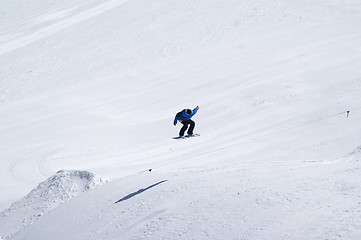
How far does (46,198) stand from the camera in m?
9.33

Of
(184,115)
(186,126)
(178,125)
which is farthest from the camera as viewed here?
(178,125)

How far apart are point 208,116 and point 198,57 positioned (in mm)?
7290

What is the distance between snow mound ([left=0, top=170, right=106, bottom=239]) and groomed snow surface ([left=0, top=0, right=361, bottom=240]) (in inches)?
1.3

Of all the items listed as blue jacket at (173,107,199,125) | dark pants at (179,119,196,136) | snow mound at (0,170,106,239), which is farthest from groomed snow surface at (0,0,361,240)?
blue jacket at (173,107,199,125)

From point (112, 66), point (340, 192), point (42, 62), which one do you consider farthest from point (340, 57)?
point (42, 62)

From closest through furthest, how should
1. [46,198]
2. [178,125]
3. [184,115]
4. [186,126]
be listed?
[46,198], [184,115], [186,126], [178,125]

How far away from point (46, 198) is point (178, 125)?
26.3 ft

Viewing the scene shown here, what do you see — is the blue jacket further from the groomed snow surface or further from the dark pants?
the groomed snow surface

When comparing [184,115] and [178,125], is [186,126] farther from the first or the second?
[178,125]

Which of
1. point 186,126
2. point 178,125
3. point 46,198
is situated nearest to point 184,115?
point 186,126

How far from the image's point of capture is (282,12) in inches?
1040

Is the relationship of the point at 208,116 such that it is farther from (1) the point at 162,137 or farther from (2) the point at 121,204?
(2) the point at 121,204

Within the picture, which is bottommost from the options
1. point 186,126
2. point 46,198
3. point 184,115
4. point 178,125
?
point 46,198

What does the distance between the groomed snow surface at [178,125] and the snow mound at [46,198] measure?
1.3 inches
